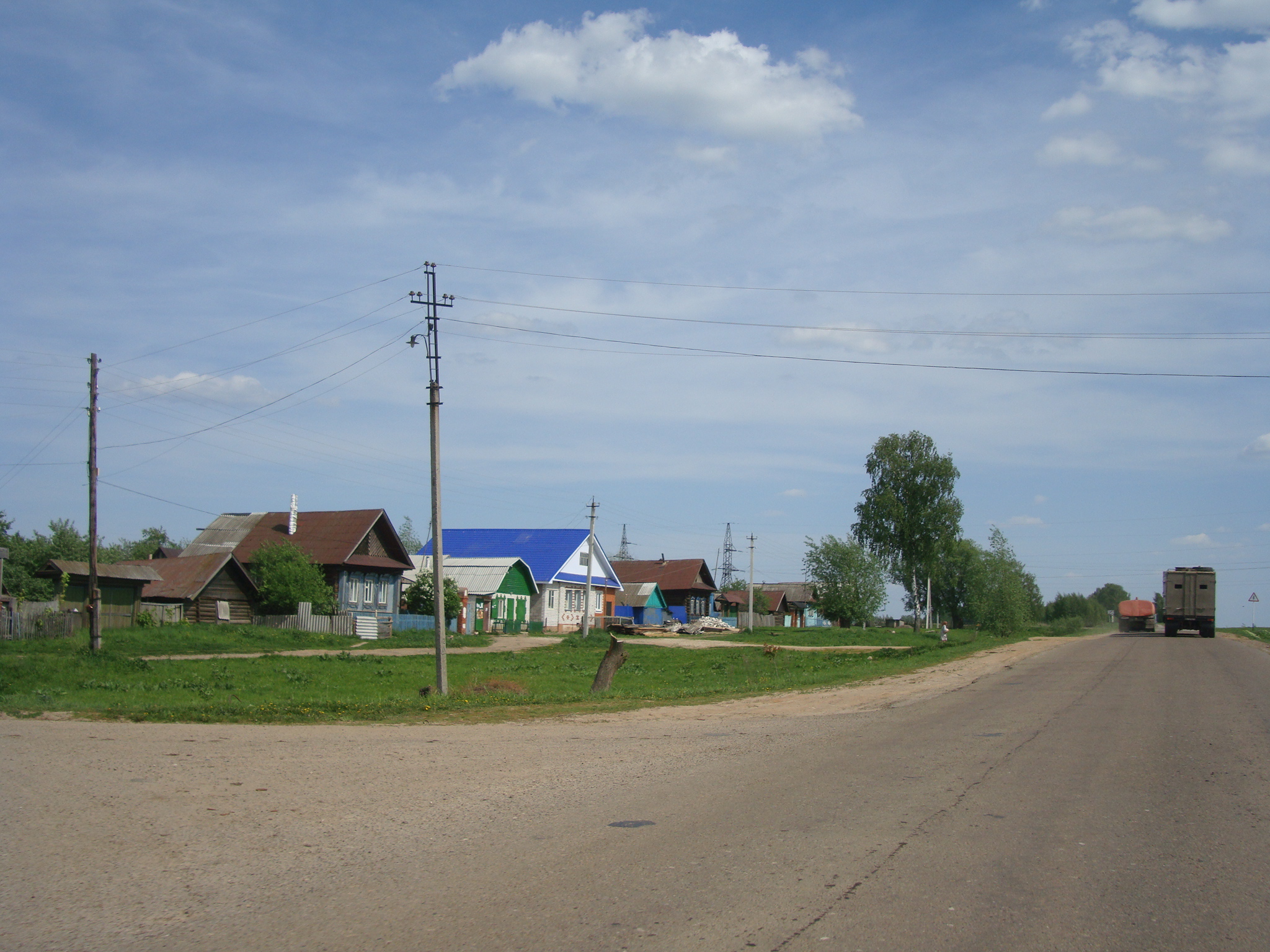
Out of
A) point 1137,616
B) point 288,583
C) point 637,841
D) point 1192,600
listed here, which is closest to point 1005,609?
point 1192,600

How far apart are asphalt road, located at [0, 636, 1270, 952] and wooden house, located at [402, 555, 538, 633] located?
4219 cm

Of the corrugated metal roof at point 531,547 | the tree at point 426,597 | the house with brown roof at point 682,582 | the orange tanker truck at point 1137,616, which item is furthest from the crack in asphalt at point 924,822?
the house with brown roof at point 682,582

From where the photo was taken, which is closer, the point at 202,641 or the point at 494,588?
the point at 202,641

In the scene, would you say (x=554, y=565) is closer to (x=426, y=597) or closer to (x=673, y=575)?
(x=426, y=597)

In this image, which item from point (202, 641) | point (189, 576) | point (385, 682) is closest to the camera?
point (385, 682)

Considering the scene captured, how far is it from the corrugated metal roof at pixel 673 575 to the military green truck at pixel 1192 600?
125 ft

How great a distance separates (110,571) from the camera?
41.0 metres

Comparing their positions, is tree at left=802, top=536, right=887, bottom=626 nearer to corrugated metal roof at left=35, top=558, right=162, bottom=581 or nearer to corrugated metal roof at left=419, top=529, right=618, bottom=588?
corrugated metal roof at left=419, top=529, right=618, bottom=588

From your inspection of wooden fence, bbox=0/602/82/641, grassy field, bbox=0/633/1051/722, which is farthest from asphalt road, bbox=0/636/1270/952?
wooden fence, bbox=0/602/82/641

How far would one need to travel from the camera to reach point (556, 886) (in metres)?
5.71

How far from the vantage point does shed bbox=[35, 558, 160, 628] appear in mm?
39969

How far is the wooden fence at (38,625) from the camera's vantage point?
1335 inches

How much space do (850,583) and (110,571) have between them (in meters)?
64.7

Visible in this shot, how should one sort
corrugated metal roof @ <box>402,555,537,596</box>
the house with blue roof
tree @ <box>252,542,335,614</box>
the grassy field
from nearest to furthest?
the grassy field
tree @ <box>252,542,335,614</box>
corrugated metal roof @ <box>402,555,537,596</box>
the house with blue roof
